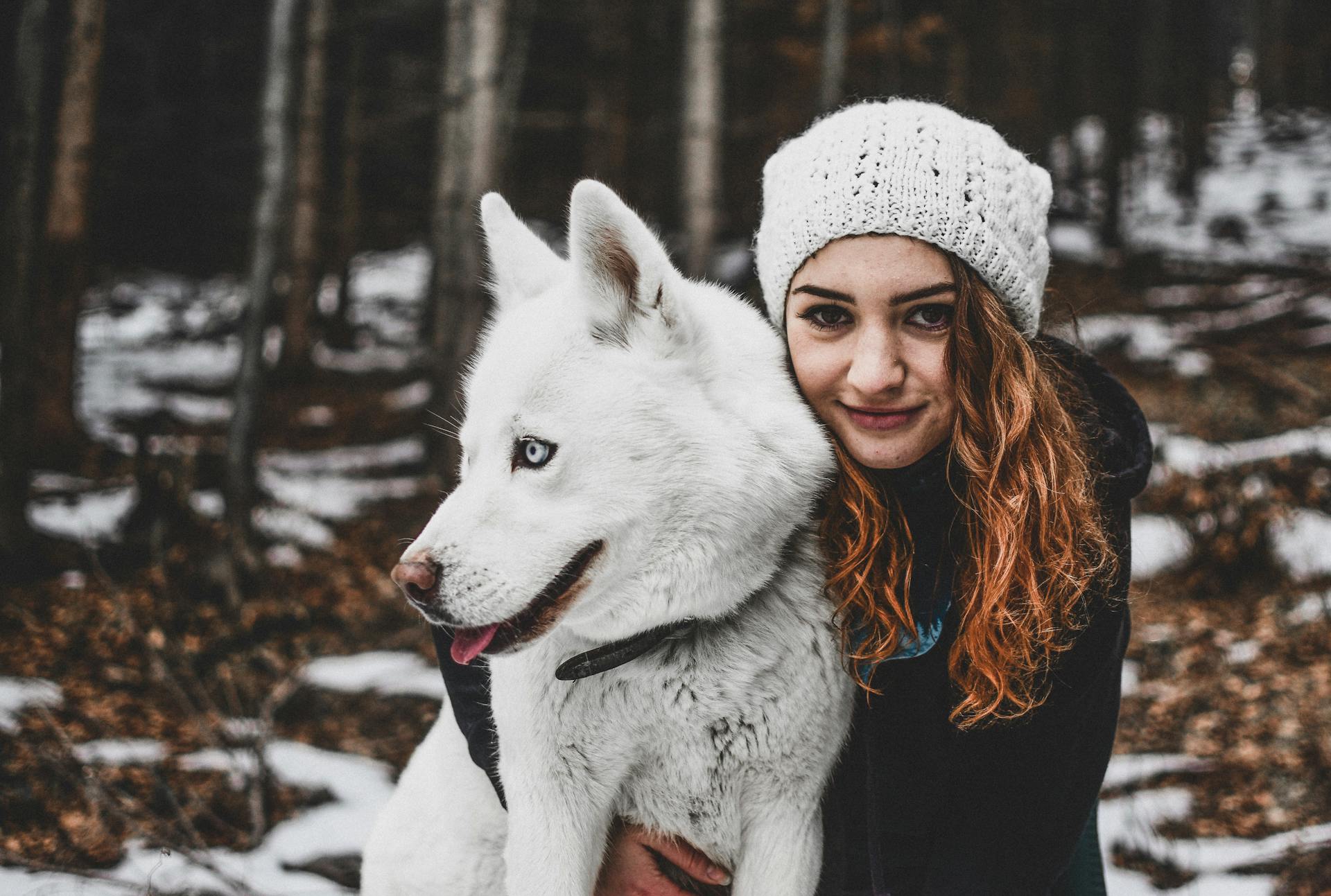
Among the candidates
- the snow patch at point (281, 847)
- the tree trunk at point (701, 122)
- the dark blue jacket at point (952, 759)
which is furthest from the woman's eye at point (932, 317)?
the tree trunk at point (701, 122)

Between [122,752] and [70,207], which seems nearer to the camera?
[122,752]

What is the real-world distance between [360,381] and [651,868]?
1083 centimetres

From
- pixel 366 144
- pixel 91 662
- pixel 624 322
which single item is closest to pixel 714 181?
pixel 91 662

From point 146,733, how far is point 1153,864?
400 cm

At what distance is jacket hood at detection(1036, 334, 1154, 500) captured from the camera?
73.4 inches

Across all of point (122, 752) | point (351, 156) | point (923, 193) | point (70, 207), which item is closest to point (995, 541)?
point (923, 193)

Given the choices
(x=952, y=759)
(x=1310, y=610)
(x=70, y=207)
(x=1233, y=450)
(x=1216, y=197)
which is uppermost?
(x=1216, y=197)

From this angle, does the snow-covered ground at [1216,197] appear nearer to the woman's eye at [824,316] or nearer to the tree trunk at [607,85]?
the tree trunk at [607,85]

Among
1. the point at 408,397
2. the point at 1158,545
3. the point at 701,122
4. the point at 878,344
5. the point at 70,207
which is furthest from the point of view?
the point at 408,397

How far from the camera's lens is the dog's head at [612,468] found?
61.5 inches

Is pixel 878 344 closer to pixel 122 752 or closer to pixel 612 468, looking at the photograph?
pixel 612 468

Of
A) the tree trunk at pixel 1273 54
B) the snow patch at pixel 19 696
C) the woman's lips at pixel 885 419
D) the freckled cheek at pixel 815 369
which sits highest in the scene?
the tree trunk at pixel 1273 54

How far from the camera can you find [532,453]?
164cm

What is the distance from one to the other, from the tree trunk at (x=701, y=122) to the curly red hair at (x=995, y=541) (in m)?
5.17
